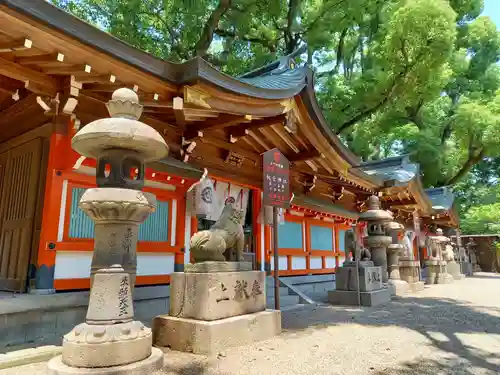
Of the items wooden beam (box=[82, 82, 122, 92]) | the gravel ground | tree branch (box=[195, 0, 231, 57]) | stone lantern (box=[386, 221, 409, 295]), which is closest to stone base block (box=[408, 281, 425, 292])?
stone lantern (box=[386, 221, 409, 295])

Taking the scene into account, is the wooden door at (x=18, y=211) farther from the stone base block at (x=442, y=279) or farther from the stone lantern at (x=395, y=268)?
the stone base block at (x=442, y=279)

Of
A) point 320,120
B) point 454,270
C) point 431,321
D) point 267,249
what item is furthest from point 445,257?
point 320,120

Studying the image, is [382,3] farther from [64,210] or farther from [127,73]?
[64,210]

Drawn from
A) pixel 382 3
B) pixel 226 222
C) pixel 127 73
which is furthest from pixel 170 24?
pixel 226 222

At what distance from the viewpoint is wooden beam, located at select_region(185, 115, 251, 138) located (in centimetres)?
677

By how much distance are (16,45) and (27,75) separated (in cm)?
95

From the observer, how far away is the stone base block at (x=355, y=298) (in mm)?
8445

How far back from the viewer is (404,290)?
1116cm

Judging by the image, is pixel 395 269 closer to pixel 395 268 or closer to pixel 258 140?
pixel 395 268

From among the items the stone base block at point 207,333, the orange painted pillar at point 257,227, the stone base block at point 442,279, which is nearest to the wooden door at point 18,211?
the stone base block at point 207,333

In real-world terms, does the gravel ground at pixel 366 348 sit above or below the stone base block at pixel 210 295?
below

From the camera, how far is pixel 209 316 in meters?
4.29

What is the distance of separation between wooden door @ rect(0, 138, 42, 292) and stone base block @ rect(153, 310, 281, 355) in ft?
8.75

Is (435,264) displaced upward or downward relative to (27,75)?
downward
